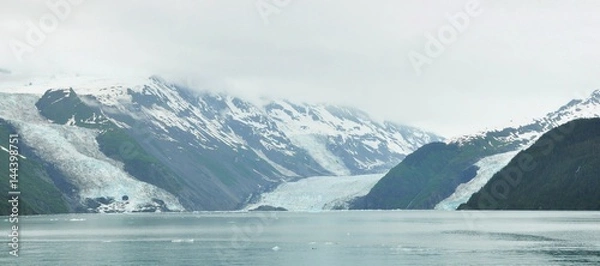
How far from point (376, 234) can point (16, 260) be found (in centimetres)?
8610

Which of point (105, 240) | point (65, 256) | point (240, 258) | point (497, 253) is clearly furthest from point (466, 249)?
point (105, 240)

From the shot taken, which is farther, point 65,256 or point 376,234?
point 376,234

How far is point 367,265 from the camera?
12300 cm

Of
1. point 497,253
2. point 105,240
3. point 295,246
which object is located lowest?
point 105,240

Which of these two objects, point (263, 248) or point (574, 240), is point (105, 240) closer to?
point (263, 248)

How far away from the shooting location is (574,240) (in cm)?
15812

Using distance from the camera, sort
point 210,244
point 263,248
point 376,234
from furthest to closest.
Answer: point 376,234 → point 210,244 → point 263,248

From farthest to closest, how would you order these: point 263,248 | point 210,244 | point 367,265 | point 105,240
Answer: point 105,240, point 210,244, point 263,248, point 367,265

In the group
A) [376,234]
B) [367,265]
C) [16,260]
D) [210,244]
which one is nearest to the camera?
[367,265]

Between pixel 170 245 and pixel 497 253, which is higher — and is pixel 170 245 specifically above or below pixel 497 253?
below

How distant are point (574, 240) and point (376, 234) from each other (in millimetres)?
49546

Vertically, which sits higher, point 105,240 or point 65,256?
point 65,256

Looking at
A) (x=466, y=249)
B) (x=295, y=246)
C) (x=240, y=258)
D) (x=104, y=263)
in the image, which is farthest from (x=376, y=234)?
(x=104, y=263)

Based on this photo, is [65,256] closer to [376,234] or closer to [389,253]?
[389,253]
